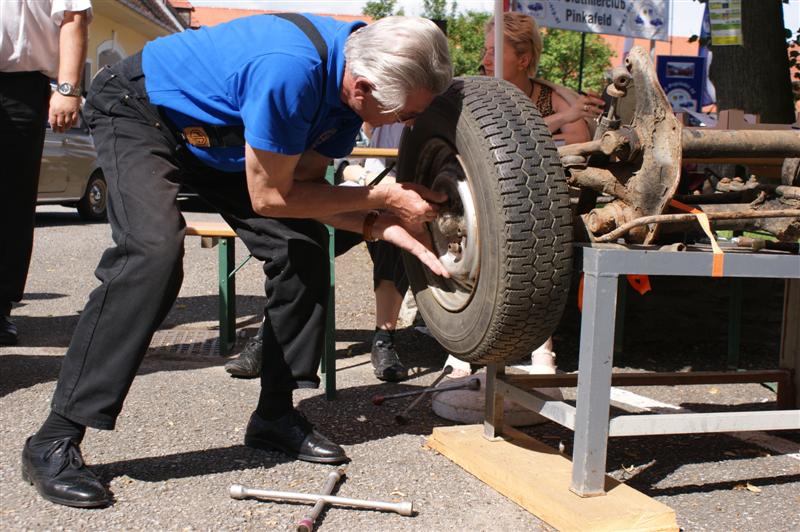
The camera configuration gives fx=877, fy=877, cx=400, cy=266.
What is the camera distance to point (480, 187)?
255 centimetres

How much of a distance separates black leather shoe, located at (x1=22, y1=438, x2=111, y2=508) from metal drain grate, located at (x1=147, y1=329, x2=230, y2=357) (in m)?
2.00

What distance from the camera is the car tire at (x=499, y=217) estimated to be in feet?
8.07

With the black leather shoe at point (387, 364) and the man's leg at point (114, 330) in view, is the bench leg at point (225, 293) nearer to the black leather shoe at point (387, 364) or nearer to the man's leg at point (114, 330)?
the black leather shoe at point (387, 364)

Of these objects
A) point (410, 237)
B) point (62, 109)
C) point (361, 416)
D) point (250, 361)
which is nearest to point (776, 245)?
point (410, 237)

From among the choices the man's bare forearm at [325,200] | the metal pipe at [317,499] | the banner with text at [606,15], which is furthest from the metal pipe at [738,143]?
the banner with text at [606,15]

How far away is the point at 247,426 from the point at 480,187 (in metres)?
1.37

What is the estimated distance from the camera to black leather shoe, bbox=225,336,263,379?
420cm

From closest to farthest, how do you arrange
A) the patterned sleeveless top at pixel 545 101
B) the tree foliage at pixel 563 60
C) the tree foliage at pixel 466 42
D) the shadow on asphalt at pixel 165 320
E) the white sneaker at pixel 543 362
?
the white sneaker at pixel 543 362, the patterned sleeveless top at pixel 545 101, the shadow on asphalt at pixel 165 320, the tree foliage at pixel 563 60, the tree foliage at pixel 466 42

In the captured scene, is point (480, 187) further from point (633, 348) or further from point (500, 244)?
point (633, 348)

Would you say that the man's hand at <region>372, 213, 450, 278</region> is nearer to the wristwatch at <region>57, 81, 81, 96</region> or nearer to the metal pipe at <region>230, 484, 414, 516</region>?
the metal pipe at <region>230, 484, 414, 516</region>

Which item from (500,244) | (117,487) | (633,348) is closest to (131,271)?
(117,487)

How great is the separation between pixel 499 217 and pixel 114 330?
1190 mm

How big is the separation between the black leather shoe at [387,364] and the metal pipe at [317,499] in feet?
5.36

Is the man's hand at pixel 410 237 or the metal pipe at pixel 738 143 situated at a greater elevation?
the metal pipe at pixel 738 143
